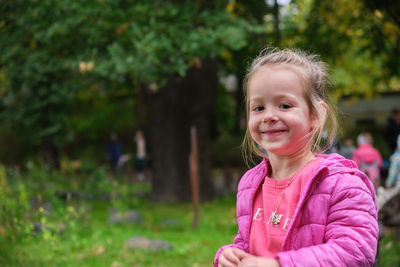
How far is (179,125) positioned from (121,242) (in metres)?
4.50

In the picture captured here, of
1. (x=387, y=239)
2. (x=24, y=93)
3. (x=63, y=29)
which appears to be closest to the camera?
(x=387, y=239)

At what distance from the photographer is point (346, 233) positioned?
144cm

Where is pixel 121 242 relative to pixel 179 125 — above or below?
below

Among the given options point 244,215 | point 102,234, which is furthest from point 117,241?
point 244,215

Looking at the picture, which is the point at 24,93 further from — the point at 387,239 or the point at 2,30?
the point at 387,239

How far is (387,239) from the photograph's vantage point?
5.90m

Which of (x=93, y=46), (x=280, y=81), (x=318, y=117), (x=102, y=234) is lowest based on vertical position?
(x=102, y=234)

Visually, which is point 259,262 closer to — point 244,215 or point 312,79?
point 244,215

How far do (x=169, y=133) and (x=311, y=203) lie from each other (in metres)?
9.08

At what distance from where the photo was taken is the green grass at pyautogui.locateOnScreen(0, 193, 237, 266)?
451cm

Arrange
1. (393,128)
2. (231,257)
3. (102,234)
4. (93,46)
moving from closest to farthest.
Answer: (231,257) → (102,234) → (93,46) → (393,128)

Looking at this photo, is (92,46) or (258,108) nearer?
(258,108)

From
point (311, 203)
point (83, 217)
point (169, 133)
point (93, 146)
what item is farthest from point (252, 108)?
point (93, 146)

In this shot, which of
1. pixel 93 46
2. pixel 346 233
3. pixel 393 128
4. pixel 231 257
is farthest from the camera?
pixel 393 128
